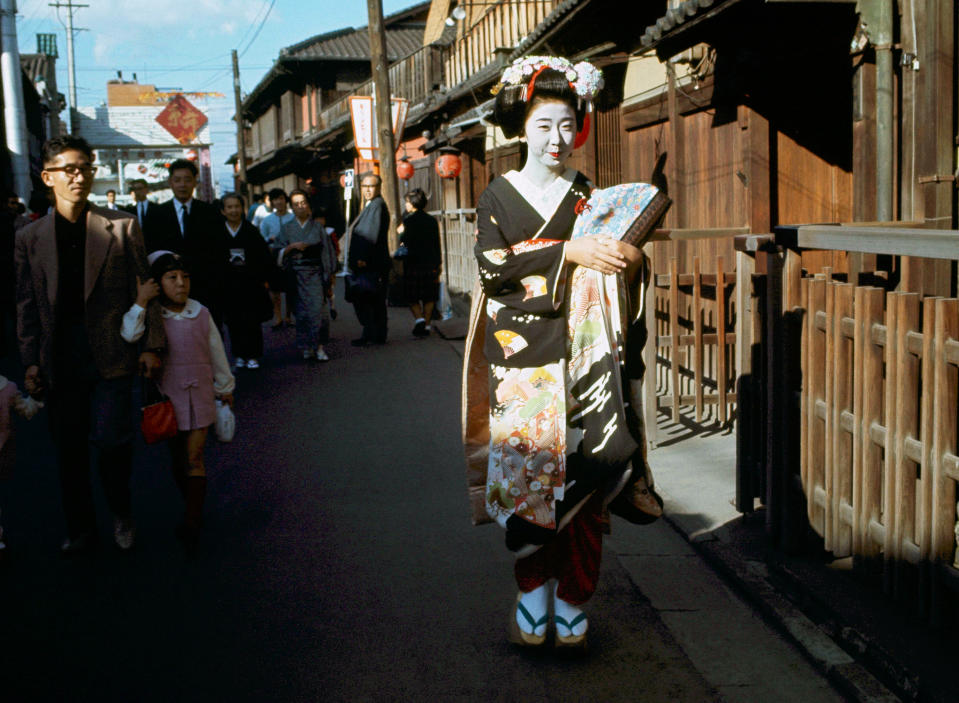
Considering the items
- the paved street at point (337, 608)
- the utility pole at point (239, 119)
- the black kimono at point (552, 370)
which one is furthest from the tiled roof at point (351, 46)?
the black kimono at point (552, 370)

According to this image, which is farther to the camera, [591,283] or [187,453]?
[187,453]

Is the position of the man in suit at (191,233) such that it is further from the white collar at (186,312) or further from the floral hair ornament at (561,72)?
the floral hair ornament at (561,72)

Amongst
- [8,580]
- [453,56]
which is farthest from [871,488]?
[453,56]

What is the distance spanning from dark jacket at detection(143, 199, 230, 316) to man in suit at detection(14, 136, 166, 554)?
2.86m

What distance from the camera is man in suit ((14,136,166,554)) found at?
4.62m

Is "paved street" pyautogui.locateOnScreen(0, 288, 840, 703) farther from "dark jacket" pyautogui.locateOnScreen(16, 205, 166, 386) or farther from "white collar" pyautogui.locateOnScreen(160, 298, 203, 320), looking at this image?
"white collar" pyautogui.locateOnScreen(160, 298, 203, 320)

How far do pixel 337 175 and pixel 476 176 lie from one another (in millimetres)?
15062

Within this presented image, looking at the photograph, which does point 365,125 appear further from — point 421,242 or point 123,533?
point 123,533

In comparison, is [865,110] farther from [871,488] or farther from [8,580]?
[8,580]

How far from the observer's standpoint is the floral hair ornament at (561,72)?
3.49 meters

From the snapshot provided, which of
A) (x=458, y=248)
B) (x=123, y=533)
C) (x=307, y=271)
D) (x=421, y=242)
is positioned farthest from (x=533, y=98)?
(x=458, y=248)

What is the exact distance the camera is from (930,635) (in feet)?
11.3

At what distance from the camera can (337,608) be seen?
13.4 feet

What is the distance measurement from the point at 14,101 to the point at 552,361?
62.7 ft
